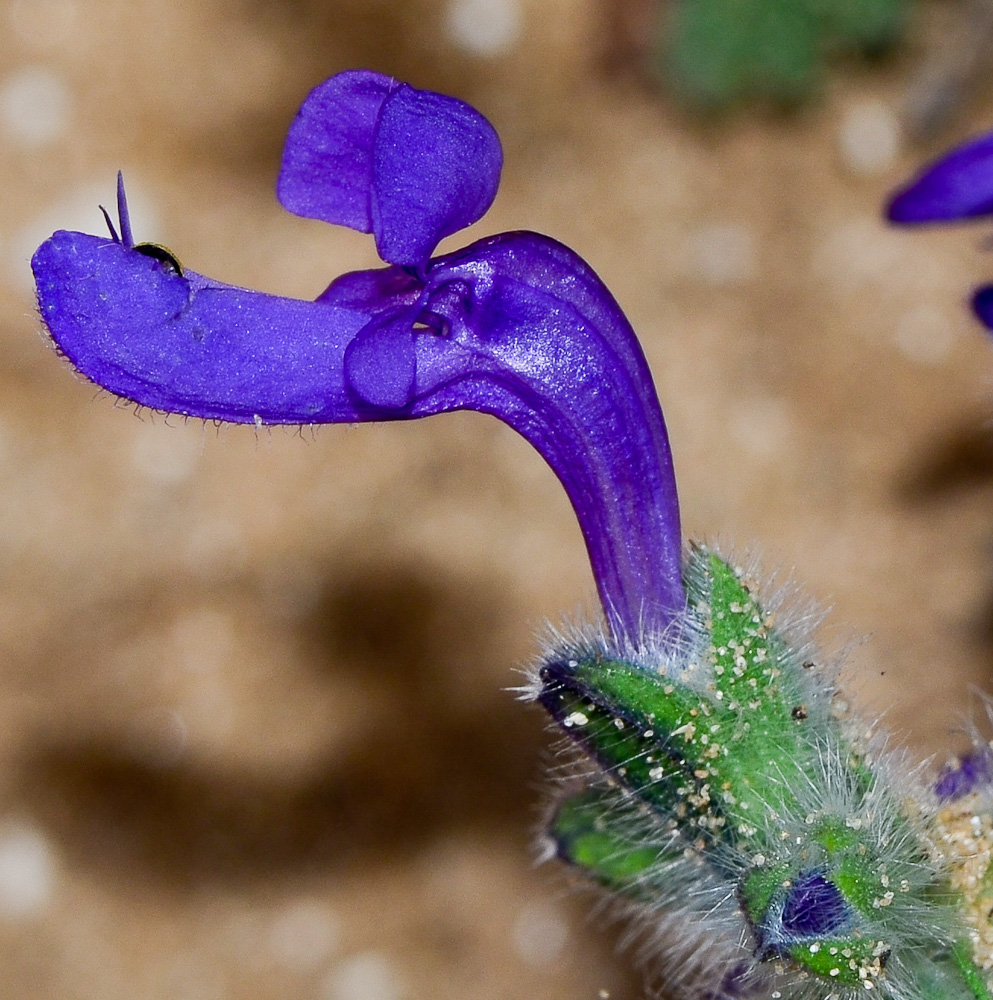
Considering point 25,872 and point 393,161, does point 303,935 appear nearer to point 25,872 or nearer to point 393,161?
point 25,872

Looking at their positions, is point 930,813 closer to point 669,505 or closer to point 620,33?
point 669,505

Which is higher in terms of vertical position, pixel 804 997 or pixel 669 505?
pixel 669 505

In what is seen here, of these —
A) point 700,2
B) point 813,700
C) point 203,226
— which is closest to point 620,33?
point 700,2

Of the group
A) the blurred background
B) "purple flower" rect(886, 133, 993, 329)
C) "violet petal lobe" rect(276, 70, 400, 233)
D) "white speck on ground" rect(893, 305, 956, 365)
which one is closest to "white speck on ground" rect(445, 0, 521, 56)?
the blurred background

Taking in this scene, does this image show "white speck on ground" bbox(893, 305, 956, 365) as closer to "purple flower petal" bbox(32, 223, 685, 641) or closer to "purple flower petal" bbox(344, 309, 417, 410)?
"purple flower petal" bbox(32, 223, 685, 641)

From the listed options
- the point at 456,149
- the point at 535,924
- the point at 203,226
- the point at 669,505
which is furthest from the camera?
the point at 203,226

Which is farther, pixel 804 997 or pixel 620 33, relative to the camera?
pixel 620 33

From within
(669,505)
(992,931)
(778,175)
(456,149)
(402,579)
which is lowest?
(992,931)
